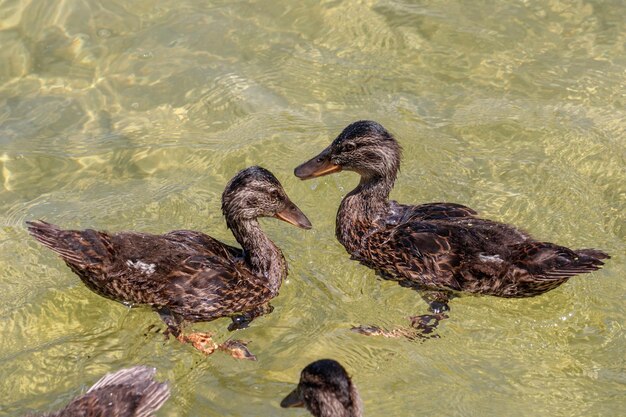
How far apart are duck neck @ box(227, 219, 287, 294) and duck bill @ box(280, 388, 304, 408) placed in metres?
1.51

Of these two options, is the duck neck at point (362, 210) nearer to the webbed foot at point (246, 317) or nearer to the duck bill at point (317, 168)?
the duck bill at point (317, 168)

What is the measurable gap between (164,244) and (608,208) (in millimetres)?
4184

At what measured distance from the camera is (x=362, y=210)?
7.76m

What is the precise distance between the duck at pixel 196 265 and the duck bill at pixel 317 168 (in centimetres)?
50

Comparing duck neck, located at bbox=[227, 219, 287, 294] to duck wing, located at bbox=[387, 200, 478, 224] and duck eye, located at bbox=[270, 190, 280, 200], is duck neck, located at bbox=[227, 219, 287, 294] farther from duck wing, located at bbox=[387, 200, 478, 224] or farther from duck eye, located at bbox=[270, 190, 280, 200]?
duck wing, located at bbox=[387, 200, 478, 224]

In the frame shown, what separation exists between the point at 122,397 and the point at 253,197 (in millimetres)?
1994

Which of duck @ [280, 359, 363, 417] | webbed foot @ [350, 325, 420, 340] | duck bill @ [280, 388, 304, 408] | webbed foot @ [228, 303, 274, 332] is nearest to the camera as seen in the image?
duck @ [280, 359, 363, 417]

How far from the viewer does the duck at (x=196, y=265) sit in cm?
651

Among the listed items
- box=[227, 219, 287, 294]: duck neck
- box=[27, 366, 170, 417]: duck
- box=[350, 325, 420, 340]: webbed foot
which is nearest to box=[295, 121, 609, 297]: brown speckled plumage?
box=[350, 325, 420, 340]: webbed foot

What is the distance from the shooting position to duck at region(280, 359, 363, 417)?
5.41 m

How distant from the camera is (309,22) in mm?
10109

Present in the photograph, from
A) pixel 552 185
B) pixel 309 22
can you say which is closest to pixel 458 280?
pixel 552 185

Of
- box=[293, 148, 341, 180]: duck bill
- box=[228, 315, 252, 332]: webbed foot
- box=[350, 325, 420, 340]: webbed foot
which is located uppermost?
box=[293, 148, 341, 180]: duck bill

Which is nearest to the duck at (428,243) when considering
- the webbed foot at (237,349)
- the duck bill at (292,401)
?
the webbed foot at (237,349)
